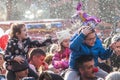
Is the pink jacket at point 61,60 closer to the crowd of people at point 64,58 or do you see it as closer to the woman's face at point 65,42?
the crowd of people at point 64,58

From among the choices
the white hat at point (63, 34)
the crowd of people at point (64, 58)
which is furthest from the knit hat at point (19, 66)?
the white hat at point (63, 34)

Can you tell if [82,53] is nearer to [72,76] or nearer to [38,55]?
[72,76]

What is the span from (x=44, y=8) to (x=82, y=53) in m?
36.4

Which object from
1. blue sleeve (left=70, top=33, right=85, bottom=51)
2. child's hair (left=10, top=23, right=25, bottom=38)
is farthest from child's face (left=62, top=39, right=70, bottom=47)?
blue sleeve (left=70, top=33, right=85, bottom=51)

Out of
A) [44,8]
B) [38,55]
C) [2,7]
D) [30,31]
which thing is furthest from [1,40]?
[2,7]

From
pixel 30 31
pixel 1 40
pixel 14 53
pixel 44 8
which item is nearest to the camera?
pixel 14 53

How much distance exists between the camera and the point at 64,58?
6609mm

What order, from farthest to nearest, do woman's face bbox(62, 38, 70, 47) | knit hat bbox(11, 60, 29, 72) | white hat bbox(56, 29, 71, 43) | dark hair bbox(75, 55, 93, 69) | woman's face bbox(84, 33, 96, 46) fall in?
woman's face bbox(62, 38, 70, 47)
white hat bbox(56, 29, 71, 43)
knit hat bbox(11, 60, 29, 72)
woman's face bbox(84, 33, 96, 46)
dark hair bbox(75, 55, 93, 69)

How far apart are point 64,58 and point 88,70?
190 cm

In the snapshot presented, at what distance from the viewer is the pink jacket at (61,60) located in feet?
19.9

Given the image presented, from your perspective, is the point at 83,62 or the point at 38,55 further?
the point at 38,55

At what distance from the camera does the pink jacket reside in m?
6.05

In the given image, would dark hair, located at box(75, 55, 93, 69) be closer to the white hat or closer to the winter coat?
the winter coat

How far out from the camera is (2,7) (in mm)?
45812
